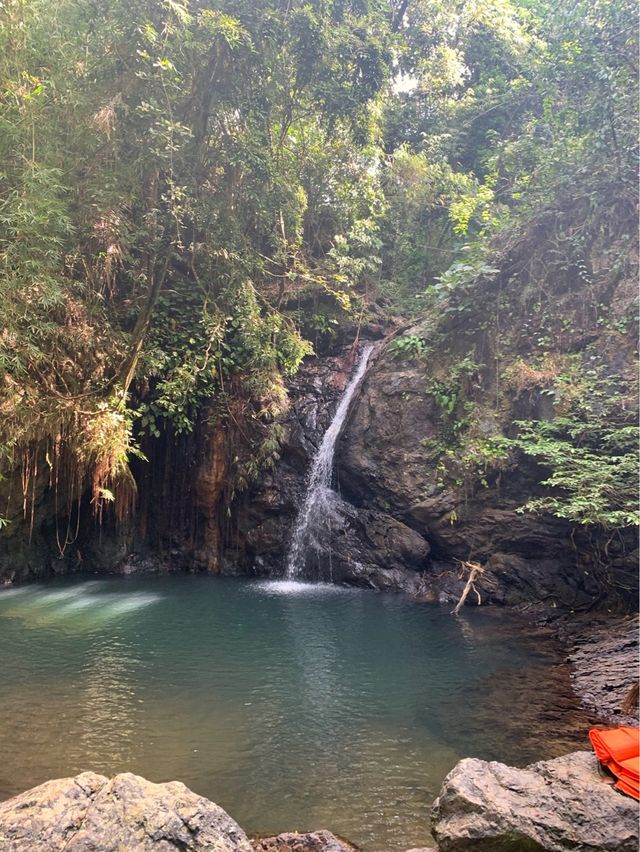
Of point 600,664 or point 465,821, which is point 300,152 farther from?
point 465,821

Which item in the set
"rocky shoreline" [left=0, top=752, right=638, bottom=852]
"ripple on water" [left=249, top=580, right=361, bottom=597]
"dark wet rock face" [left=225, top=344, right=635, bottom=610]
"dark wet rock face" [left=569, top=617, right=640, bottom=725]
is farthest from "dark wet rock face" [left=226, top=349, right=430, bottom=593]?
"rocky shoreline" [left=0, top=752, right=638, bottom=852]

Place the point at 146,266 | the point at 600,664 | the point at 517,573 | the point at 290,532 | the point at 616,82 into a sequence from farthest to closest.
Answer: the point at 290,532, the point at 146,266, the point at 616,82, the point at 517,573, the point at 600,664

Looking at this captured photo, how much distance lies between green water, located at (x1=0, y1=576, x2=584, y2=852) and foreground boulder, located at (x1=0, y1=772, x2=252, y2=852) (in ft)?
3.93

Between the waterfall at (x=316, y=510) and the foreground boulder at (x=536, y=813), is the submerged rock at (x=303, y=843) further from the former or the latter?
the waterfall at (x=316, y=510)

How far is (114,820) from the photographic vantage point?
2854mm

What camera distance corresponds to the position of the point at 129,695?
6020mm

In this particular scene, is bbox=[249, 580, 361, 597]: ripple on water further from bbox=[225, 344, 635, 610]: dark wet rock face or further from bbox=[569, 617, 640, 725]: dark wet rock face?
bbox=[569, 617, 640, 725]: dark wet rock face

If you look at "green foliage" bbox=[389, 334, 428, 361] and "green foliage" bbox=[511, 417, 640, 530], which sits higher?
"green foliage" bbox=[389, 334, 428, 361]

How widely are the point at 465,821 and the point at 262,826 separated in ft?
5.17

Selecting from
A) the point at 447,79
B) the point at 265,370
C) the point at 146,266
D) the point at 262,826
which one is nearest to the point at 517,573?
→ the point at 265,370

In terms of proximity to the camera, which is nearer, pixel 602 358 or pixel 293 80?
pixel 602 358

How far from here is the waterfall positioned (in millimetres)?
12156

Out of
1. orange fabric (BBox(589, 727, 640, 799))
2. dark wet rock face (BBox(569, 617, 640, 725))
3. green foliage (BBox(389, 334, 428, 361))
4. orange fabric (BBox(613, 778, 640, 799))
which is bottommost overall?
dark wet rock face (BBox(569, 617, 640, 725))

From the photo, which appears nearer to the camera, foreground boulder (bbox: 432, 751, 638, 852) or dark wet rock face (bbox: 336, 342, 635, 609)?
foreground boulder (bbox: 432, 751, 638, 852)
